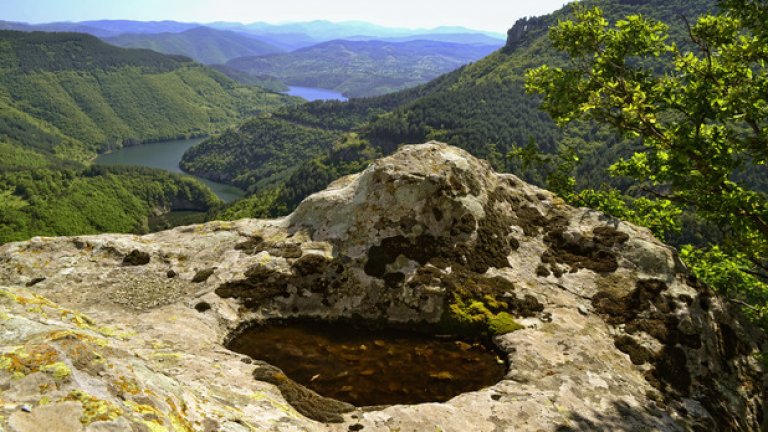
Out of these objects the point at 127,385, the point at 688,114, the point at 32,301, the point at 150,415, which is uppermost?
the point at 688,114

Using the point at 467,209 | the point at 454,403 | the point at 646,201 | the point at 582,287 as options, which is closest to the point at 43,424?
the point at 454,403

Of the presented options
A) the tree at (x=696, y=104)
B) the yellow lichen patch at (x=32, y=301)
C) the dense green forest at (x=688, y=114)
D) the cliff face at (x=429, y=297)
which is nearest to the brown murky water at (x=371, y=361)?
the cliff face at (x=429, y=297)

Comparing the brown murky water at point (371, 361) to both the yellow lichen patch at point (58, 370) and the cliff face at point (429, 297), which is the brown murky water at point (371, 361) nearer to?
the cliff face at point (429, 297)

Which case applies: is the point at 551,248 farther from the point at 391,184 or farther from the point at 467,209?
the point at 391,184

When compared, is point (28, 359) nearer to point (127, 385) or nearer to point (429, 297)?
point (127, 385)

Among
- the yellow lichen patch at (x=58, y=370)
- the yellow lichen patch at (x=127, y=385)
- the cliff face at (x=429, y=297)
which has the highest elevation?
the yellow lichen patch at (x=58, y=370)

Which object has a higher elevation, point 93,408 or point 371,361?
point 93,408

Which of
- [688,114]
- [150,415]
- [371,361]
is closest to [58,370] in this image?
[150,415]
